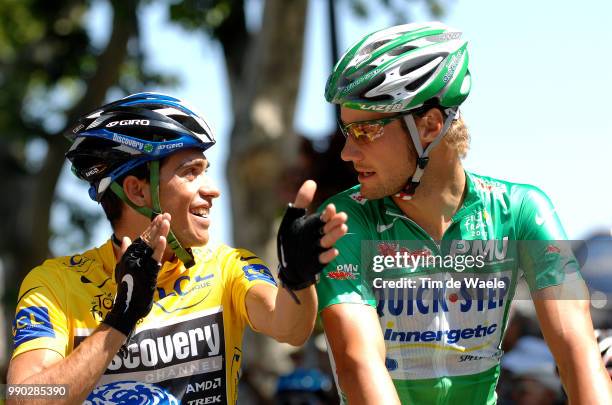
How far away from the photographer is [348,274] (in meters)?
4.06

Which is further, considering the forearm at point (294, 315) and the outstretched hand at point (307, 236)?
the forearm at point (294, 315)

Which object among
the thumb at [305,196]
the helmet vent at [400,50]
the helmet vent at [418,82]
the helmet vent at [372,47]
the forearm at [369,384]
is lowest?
the forearm at [369,384]

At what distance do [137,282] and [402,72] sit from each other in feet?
4.46

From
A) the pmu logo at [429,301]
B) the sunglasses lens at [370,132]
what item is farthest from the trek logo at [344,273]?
the sunglasses lens at [370,132]

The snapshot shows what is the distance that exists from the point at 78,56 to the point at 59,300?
13380 mm

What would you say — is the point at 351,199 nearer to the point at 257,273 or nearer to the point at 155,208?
the point at 257,273

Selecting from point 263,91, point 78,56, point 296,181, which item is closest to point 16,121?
point 78,56

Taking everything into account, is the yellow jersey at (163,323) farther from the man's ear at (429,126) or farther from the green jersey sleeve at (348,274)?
the man's ear at (429,126)

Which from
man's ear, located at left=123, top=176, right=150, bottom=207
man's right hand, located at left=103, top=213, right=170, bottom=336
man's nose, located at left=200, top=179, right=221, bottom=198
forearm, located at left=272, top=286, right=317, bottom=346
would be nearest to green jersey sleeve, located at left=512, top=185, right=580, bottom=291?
forearm, located at left=272, top=286, right=317, bottom=346

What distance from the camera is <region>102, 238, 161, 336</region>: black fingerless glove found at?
13.0ft

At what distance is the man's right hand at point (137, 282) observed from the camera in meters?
3.97

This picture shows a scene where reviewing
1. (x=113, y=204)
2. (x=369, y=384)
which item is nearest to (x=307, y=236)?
(x=369, y=384)

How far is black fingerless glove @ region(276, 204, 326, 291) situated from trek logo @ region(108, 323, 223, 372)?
0.75 meters

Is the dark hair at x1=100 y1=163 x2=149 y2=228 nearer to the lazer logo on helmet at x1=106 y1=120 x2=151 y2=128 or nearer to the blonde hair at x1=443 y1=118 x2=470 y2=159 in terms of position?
the lazer logo on helmet at x1=106 y1=120 x2=151 y2=128
